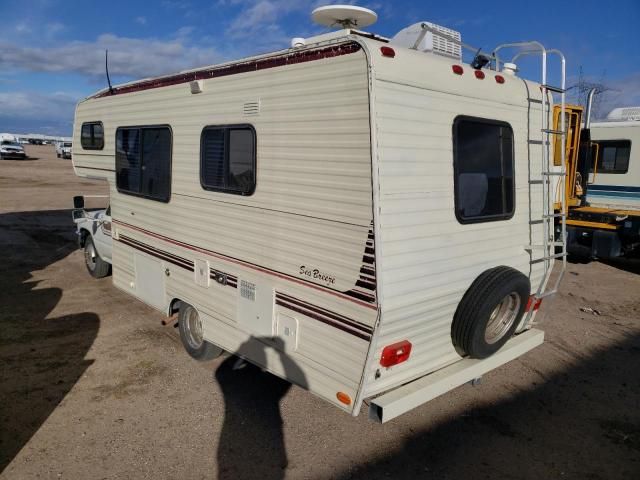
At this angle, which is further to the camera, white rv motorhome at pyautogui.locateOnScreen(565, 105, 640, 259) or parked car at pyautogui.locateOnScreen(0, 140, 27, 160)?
parked car at pyautogui.locateOnScreen(0, 140, 27, 160)

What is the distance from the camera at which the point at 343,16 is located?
4.52 metres

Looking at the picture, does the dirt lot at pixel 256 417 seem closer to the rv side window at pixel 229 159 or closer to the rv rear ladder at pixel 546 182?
the rv rear ladder at pixel 546 182

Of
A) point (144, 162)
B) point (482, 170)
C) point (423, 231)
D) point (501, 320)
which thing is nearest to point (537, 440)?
point (501, 320)

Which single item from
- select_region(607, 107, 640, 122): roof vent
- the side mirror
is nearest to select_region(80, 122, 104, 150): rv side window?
the side mirror

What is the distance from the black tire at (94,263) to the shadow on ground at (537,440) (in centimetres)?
584

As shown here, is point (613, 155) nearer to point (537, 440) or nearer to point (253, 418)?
point (537, 440)

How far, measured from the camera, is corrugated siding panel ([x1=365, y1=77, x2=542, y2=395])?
11.3ft

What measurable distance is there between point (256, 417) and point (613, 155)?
34.9ft

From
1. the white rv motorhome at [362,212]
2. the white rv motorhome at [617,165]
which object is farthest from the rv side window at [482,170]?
the white rv motorhome at [617,165]

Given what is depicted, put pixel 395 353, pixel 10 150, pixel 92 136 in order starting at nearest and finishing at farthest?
pixel 395 353
pixel 92 136
pixel 10 150

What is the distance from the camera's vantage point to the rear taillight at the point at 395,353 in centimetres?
361

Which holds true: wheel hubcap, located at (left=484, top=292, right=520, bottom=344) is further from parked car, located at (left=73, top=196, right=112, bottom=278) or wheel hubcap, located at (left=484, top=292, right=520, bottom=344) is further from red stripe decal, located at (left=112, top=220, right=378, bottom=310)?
parked car, located at (left=73, top=196, right=112, bottom=278)

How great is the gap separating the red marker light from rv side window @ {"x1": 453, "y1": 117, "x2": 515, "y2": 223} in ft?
2.57

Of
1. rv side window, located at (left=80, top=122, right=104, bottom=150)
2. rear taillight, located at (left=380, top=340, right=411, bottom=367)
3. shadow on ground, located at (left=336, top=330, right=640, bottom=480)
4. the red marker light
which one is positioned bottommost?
shadow on ground, located at (left=336, top=330, right=640, bottom=480)
